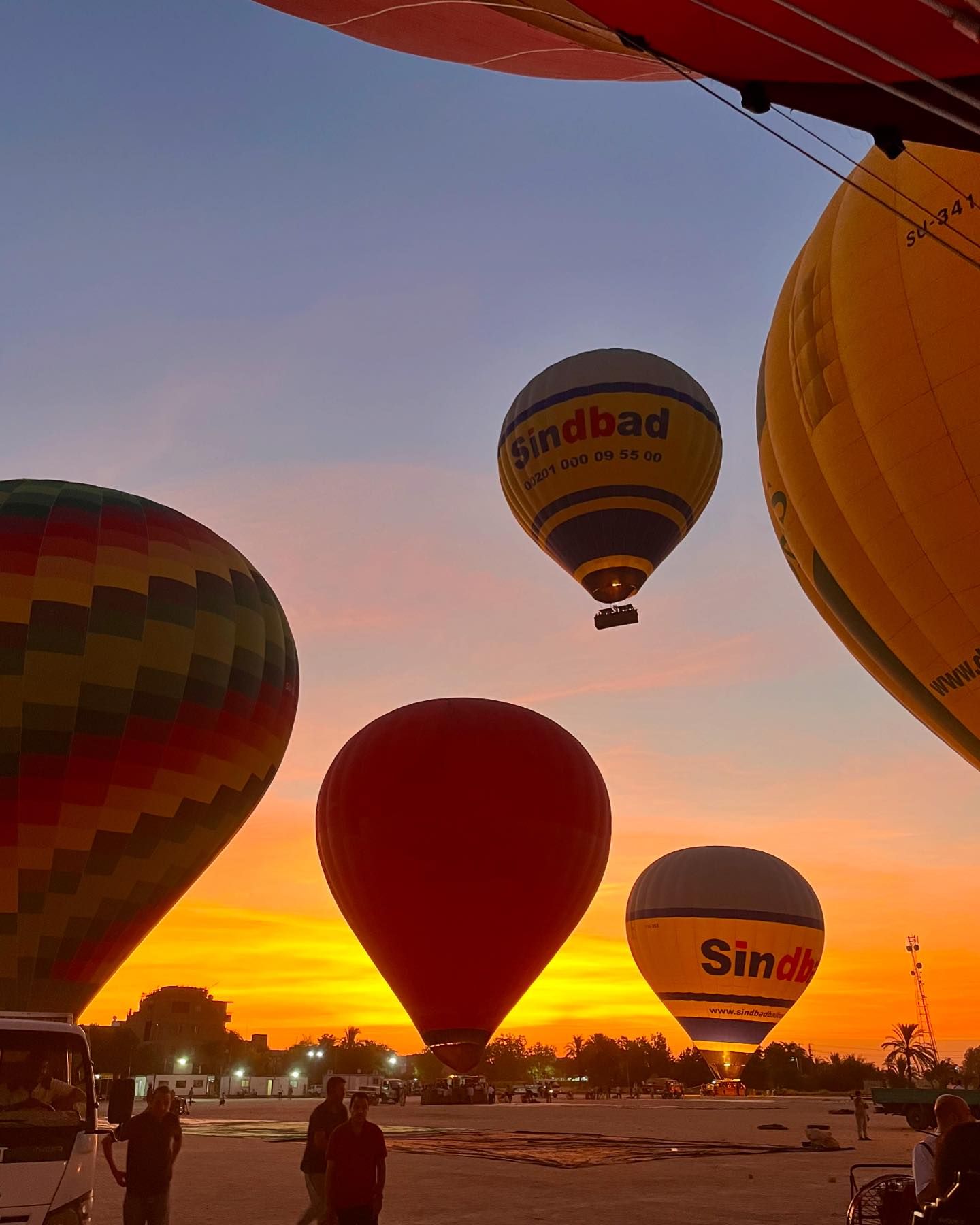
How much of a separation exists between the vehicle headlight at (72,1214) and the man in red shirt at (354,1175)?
68.1 inches

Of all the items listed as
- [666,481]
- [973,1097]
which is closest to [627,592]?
[666,481]

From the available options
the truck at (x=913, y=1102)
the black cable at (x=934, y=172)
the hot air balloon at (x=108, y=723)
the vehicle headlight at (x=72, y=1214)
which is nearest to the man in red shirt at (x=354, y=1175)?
the vehicle headlight at (x=72, y=1214)

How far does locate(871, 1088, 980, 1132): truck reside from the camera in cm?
3123

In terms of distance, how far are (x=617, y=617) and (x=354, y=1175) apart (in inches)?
987

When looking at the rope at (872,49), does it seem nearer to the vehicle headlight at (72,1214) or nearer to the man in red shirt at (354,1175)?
the man in red shirt at (354,1175)

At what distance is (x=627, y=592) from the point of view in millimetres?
31188

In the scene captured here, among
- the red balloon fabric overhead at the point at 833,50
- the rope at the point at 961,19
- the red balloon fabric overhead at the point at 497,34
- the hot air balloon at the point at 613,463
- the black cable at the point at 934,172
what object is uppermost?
the hot air balloon at the point at 613,463

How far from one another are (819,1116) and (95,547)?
3817cm

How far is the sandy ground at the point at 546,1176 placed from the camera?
11.5 m

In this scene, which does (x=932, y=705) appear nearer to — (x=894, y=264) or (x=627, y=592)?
(x=894, y=264)

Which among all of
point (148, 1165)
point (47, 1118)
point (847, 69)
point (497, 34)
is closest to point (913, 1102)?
point (148, 1165)

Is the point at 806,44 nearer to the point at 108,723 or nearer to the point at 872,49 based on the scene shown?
the point at 872,49

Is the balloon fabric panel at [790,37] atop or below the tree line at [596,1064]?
atop

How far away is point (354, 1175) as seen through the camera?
7094 mm
